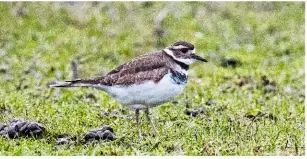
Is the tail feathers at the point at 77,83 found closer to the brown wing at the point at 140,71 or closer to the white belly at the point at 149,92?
the brown wing at the point at 140,71

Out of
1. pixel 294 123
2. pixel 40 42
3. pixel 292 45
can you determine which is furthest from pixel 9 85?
pixel 292 45

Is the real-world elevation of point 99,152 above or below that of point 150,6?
below

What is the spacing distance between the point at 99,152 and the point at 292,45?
18.6 feet

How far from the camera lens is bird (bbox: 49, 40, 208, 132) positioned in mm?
6918

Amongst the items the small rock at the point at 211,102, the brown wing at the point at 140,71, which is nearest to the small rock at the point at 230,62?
the small rock at the point at 211,102

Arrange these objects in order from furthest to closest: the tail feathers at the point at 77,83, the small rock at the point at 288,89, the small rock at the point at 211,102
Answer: the small rock at the point at 288,89
the small rock at the point at 211,102
the tail feathers at the point at 77,83

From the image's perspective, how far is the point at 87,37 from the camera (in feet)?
37.2

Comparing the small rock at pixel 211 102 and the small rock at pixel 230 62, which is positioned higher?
the small rock at pixel 230 62

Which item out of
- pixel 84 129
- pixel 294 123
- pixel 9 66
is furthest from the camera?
pixel 9 66

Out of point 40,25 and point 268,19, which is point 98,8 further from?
point 268,19

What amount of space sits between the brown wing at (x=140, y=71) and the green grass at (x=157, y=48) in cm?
50

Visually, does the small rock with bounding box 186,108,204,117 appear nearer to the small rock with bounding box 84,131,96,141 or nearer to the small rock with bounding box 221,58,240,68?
the small rock with bounding box 84,131,96,141

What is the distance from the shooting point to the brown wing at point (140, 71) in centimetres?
697

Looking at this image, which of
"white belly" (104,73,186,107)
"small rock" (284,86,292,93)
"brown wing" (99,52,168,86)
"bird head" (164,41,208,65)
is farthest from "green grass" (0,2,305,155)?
"bird head" (164,41,208,65)
